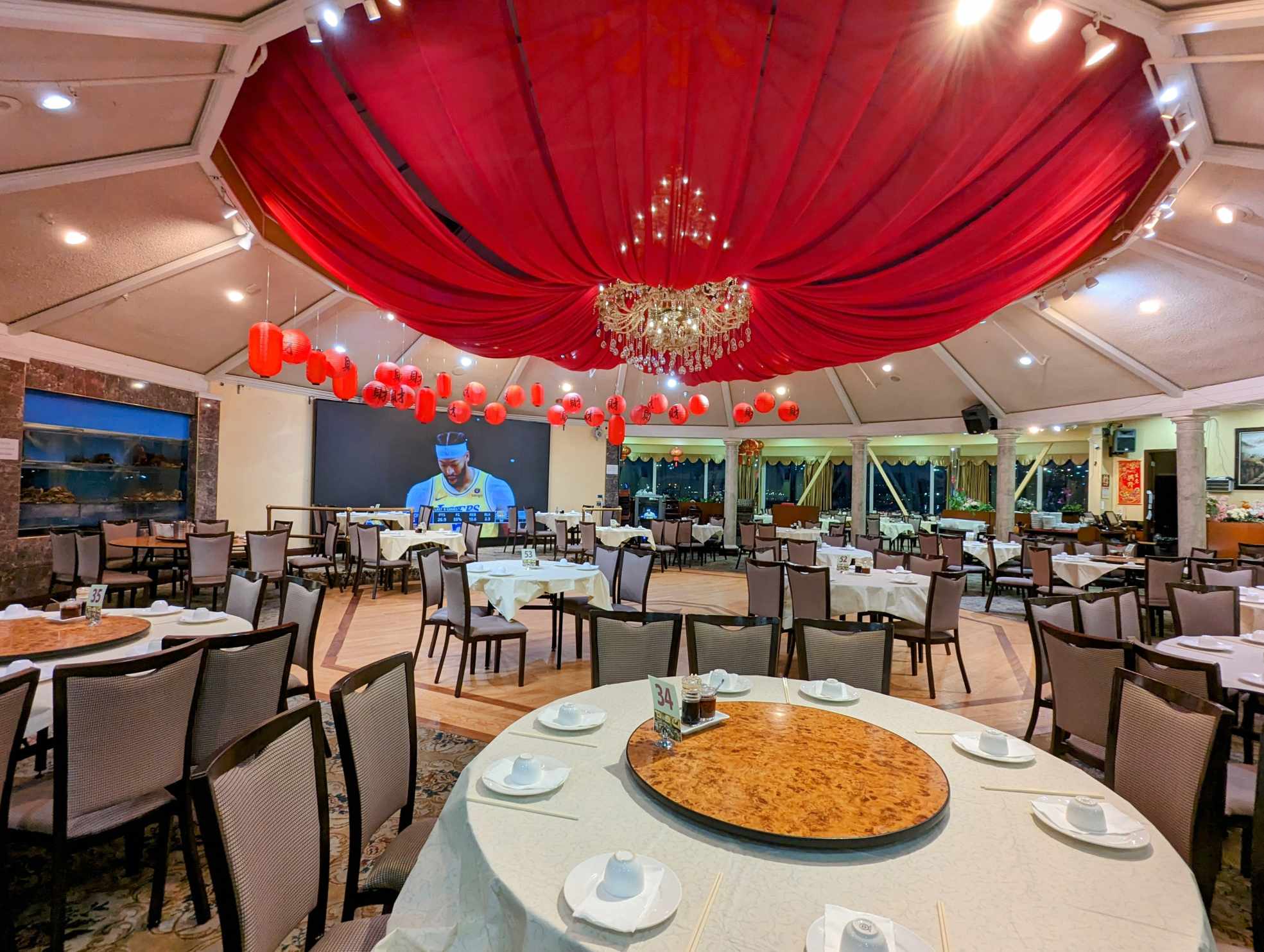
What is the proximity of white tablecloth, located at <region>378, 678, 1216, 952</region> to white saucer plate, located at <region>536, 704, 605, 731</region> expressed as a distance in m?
0.31

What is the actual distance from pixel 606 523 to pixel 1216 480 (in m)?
Answer: 11.0

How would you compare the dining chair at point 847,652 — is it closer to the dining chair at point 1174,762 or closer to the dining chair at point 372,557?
the dining chair at point 1174,762

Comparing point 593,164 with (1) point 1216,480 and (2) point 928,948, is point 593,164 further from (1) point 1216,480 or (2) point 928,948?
Answer: (1) point 1216,480

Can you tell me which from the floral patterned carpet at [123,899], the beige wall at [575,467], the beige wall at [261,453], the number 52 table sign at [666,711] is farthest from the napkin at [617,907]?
the beige wall at [575,467]

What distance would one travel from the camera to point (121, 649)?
268 cm

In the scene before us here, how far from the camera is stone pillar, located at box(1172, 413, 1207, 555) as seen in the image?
8.20 m

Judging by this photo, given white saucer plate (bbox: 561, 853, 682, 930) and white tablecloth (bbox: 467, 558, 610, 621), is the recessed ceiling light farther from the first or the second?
white saucer plate (bbox: 561, 853, 682, 930)

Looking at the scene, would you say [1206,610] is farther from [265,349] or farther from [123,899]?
[265,349]

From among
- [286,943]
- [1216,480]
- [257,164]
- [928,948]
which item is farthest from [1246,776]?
[1216,480]

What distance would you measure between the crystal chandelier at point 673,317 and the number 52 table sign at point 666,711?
11.0 feet

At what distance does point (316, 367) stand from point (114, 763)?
4416 mm

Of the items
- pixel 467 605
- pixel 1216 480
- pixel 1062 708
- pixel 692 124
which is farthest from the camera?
pixel 1216 480

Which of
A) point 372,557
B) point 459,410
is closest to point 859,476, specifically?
point 459,410

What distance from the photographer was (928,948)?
974mm
